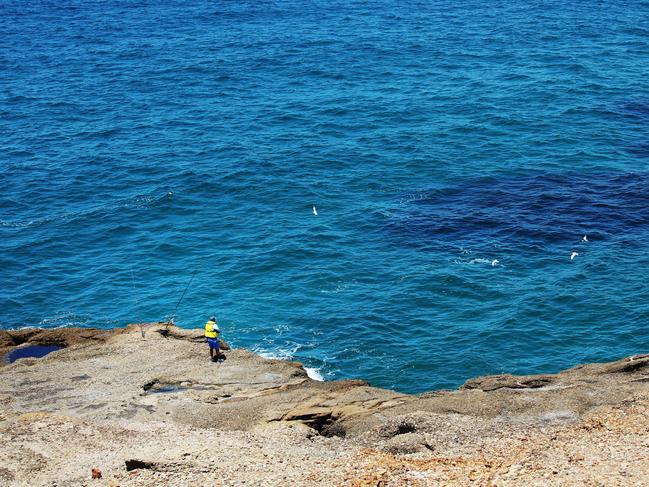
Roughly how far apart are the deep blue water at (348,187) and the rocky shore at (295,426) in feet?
26.7

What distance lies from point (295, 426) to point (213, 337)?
850cm

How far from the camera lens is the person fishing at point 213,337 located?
131ft

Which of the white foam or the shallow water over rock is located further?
the shallow water over rock

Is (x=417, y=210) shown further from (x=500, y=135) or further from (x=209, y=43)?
(x=209, y=43)

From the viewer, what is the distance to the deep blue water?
4856 cm

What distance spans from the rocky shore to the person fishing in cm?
53

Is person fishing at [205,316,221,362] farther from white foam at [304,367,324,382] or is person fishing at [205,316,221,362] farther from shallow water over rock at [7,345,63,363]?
shallow water over rock at [7,345,63,363]

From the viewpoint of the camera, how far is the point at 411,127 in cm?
7550

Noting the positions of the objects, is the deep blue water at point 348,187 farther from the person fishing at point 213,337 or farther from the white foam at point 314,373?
the person fishing at point 213,337

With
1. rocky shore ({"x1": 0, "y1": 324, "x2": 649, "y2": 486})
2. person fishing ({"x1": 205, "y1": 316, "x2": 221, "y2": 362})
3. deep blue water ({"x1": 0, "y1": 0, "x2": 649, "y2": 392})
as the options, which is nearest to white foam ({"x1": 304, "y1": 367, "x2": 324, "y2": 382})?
deep blue water ({"x1": 0, "y1": 0, "x2": 649, "y2": 392})

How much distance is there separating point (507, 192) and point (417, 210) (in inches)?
275


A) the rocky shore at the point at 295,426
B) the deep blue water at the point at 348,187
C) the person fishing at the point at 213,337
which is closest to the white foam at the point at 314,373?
the deep blue water at the point at 348,187

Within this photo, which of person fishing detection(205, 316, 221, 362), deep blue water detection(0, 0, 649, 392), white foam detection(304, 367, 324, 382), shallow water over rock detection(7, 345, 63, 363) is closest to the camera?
person fishing detection(205, 316, 221, 362)

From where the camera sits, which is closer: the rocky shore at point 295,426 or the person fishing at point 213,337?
the rocky shore at point 295,426
